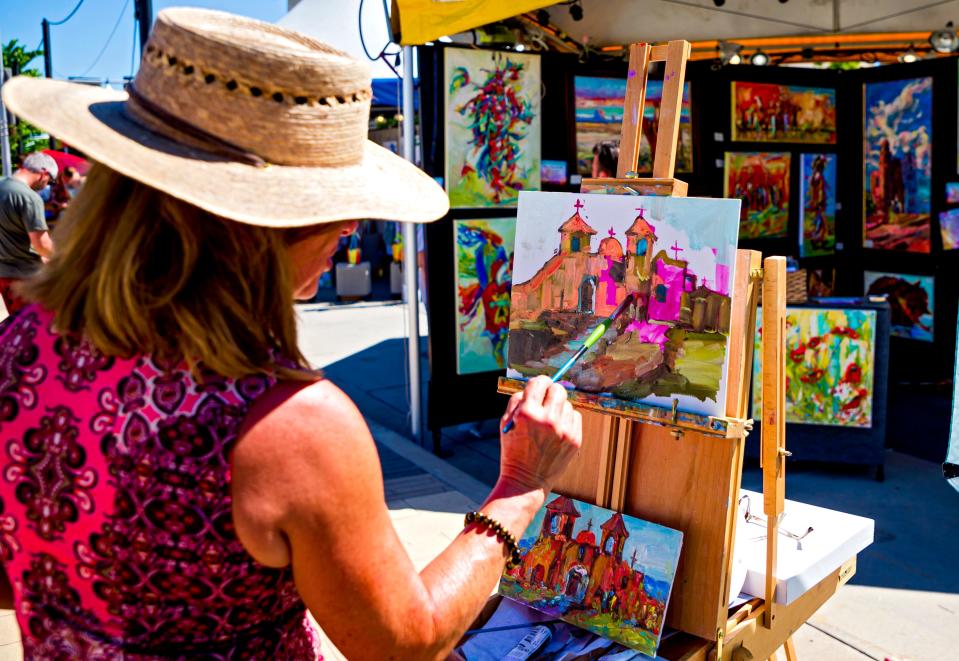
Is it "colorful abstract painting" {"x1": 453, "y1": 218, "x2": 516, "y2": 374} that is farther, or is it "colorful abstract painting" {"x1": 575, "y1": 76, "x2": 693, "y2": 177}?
"colorful abstract painting" {"x1": 575, "y1": 76, "x2": 693, "y2": 177}

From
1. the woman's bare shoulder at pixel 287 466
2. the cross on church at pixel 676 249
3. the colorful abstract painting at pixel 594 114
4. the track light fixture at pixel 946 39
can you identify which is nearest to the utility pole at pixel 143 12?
the colorful abstract painting at pixel 594 114

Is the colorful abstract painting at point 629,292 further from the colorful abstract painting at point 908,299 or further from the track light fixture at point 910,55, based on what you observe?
the track light fixture at point 910,55

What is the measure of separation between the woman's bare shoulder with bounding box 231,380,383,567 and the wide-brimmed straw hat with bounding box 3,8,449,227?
0.65ft

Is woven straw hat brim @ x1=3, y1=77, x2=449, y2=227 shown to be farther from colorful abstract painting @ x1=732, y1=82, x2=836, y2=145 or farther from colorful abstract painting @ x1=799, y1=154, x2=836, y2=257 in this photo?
colorful abstract painting @ x1=799, y1=154, x2=836, y2=257

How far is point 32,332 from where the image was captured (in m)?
0.96

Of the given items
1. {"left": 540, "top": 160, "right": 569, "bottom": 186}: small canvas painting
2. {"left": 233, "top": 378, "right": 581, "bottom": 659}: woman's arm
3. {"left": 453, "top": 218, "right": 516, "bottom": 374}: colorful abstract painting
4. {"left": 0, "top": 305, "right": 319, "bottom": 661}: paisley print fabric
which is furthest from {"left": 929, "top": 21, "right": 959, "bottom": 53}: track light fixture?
{"left": 0, "top": 305, "right": 319, "bottom": 661}: paisley print fabric

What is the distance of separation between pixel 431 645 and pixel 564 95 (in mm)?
4265

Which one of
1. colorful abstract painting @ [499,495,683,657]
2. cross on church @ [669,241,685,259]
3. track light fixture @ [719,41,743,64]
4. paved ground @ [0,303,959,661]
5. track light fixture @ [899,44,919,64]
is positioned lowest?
paved ground @ [0,303,959,661]

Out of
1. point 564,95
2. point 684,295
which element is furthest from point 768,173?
point 684,295

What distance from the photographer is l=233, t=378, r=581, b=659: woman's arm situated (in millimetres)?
861

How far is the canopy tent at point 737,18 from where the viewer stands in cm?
517

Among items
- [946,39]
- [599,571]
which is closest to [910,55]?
[946,39]

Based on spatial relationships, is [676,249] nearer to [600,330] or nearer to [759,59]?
[600,330]

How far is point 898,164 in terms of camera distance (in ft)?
19.1
